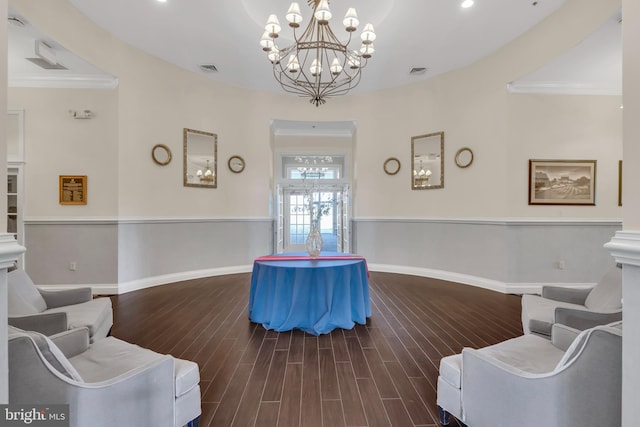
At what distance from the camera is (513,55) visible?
4.33 meters

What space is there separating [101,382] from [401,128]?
18.7ft

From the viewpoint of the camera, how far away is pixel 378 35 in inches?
165

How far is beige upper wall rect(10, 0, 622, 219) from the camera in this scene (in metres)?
4.21

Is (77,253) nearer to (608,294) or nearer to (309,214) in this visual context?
(309,214)

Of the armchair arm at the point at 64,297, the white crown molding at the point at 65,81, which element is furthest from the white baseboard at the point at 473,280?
the white crown molding at the point at 65,81

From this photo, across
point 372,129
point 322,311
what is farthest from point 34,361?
point 372,129

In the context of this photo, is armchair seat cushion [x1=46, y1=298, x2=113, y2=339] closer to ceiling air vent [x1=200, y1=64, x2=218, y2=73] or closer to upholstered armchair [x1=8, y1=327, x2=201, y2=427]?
upholstered armchair [x1=8, y1=327, x2=201, y2=427]

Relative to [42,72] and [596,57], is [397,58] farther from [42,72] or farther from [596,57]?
[42,72]

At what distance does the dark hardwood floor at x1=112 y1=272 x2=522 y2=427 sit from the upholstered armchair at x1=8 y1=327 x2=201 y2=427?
431 mm

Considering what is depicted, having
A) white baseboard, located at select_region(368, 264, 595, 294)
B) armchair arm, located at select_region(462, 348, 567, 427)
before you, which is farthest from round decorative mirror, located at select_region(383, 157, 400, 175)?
armchair arm, located at select_region(462, 348, 567, 427)

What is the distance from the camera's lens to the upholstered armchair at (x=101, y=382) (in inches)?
44.1

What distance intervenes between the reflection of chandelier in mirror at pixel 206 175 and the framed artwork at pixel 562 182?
5.35 m

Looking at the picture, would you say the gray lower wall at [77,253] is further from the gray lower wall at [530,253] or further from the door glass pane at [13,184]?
the gray lower wall at [530,253]

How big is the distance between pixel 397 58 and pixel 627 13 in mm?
4151
